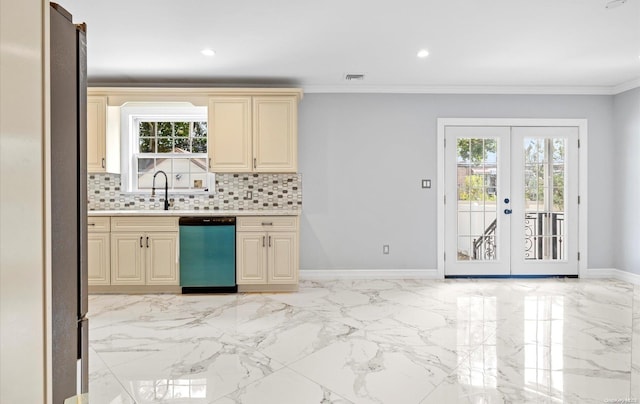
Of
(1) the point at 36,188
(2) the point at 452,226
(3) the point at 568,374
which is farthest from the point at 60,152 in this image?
(2) the point at 452,226

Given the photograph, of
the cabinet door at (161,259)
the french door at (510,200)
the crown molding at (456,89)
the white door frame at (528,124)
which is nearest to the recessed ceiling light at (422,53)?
the crown molding at (456,89)

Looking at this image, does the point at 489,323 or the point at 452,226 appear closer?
the point at 489,323

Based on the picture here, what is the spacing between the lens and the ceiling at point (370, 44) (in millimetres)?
2654

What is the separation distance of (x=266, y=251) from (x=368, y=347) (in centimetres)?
174

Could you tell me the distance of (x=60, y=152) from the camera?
0.85m

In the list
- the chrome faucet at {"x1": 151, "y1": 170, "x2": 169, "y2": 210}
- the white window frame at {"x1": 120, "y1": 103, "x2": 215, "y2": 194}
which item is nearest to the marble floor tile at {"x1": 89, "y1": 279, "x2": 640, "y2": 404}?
the chrome faucet at {"x1": 151, "y1": 170, "x2": 169, "y2": 210}

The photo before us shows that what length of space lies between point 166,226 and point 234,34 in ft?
7.02

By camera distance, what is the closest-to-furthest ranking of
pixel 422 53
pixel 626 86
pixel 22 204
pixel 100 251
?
1. pixel 22 204
2. pixel 422 53
3. pixel 100 251
4. pixel 626 86

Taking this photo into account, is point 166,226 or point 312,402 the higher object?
point 166,226

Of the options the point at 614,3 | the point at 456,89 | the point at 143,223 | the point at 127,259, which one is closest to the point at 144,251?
the point at 127,259

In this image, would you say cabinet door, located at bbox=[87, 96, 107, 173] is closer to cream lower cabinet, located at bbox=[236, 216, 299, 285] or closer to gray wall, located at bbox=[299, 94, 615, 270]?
cream lower cabinet, located at bbox=[236, 216, 299, 285]

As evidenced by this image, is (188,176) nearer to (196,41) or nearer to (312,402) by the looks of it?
(196,41)

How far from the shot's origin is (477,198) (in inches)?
177

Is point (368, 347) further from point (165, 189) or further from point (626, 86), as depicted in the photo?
point (626, 86)
